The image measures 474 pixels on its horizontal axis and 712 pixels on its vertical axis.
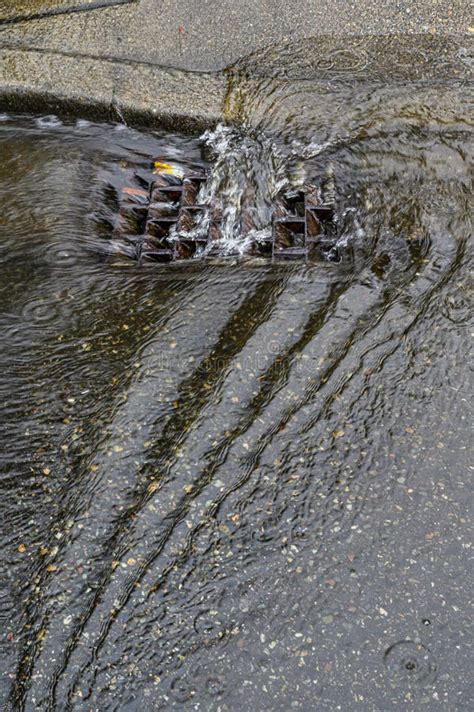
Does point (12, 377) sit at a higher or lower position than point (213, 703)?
higher

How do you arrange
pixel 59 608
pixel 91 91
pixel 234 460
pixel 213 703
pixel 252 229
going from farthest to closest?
pixel 91 91
pixel 252 229
pixel 234 460
pixel 59 608
pixel 213 703

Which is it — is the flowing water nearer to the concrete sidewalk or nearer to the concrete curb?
the concrete curb

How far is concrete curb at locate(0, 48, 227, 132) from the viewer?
16.1 feet

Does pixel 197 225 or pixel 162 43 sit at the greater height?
pixel 162 43

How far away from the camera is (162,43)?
5.25 meters

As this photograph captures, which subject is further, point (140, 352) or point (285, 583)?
point (140, 352)

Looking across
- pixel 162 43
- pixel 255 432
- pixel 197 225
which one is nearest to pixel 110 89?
pixel 162 43

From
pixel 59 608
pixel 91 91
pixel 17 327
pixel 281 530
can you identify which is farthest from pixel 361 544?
pixel 91 91

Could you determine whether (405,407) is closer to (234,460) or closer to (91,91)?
(234,460)

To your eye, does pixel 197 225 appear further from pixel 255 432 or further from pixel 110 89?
pixel 255 432

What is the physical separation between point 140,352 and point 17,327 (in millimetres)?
661

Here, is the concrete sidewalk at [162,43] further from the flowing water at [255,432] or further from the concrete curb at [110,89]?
the flowing water at [255,432]

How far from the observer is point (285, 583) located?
8.87 feet

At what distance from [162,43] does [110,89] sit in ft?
1.84
